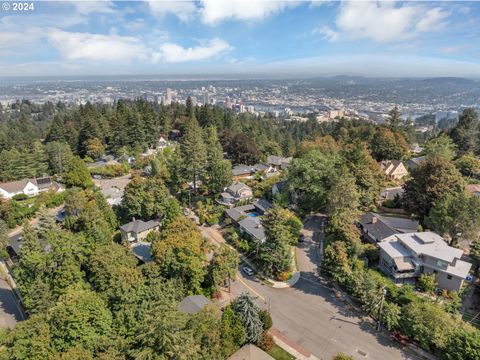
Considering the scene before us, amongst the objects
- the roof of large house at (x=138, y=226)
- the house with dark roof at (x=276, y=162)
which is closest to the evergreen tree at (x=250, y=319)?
the roof of large house at (x=138, y=226)

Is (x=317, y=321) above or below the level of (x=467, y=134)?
below

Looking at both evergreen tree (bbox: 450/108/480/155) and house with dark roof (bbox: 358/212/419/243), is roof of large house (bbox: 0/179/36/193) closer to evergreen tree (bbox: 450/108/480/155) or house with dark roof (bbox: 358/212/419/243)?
house with dark roof (bbox: 358/212/419/243)

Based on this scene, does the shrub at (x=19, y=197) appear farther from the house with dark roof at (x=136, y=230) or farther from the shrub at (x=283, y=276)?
the shrub at (x=283, y=276)

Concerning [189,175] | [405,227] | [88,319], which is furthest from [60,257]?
[405,227]

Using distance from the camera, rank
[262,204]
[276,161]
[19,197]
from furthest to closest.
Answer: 1. [276,161]
2. [19,197]
3. [262,204]

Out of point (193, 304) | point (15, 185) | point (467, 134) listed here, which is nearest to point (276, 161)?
point (467, 134)

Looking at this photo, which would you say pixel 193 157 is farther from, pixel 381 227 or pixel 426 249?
pixel 426 249
